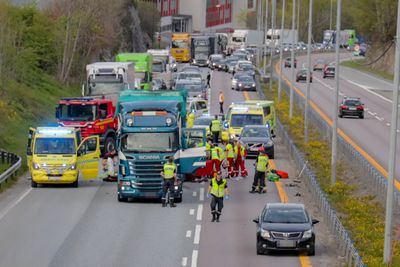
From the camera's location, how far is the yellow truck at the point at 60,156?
40844mm

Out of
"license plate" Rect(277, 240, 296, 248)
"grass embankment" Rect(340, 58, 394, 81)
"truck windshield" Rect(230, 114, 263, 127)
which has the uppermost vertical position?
"license plate" Rect(277, 240, 296, 248)

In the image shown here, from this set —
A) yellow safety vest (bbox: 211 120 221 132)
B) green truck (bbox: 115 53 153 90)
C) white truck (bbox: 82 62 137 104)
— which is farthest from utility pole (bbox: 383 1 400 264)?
green truck (bbox: 115 53 153 90)

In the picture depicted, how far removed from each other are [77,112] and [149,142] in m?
15.4

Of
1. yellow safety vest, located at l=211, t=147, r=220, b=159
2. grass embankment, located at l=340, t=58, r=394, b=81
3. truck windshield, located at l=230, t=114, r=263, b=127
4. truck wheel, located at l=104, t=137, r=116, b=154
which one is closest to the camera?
yellow safety vest, located at l=211, t=147, r=220, b=159

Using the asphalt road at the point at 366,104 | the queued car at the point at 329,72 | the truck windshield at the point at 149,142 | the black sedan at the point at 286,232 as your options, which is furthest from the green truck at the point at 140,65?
the queued car at the point at 329,72

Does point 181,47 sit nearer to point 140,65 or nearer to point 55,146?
point 140,65

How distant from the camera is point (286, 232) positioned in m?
29.1

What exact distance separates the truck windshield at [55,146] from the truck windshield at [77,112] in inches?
426

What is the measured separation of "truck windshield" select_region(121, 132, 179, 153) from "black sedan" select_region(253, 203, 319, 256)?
28.4 ft

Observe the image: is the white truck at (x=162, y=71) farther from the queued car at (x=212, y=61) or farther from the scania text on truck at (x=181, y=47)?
the scania text on truck at (x=181, y=47)

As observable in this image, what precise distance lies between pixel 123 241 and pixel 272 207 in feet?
14.7

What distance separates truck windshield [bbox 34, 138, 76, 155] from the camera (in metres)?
41.3

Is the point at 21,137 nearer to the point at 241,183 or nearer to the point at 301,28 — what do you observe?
the point at 241,183

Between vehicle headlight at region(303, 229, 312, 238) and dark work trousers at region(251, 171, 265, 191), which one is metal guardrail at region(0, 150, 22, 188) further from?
vehicle headlight at region(303, 229, 312, 238)
